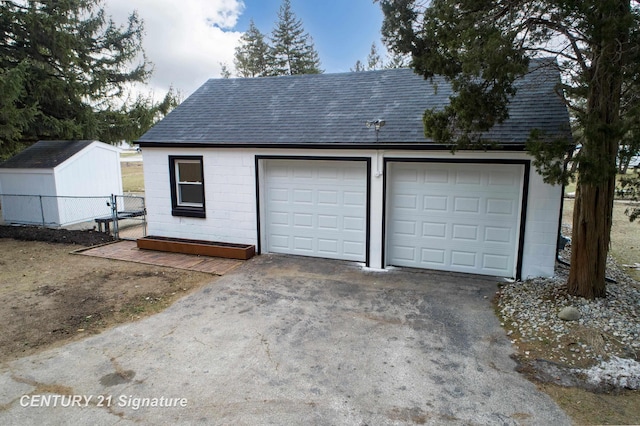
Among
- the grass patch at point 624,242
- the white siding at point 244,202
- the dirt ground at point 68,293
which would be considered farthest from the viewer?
the grass patch at point 624,242

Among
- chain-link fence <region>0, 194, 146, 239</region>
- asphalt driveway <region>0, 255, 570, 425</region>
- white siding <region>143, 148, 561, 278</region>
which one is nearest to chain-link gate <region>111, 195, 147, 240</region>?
chain-link fence <region>0, 194, 146, 239</region>

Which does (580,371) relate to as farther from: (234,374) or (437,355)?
(234,374)

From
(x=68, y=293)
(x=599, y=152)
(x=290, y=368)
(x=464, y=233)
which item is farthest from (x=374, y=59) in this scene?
(x=290, y=368)

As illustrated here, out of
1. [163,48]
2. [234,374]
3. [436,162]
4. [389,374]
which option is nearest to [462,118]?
[436,162]

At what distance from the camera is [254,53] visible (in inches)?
1345

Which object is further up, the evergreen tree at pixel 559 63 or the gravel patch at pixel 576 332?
the evergreen tree at pixel 559 63

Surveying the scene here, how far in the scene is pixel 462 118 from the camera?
18.3ft

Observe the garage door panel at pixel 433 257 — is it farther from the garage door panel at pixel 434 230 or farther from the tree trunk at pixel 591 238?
the tree trunk at pixel 591 238

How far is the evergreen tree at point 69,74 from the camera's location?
12039 mm

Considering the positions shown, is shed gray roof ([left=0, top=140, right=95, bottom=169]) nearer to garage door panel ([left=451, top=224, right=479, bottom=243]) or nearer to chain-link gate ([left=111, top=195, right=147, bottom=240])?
Answer: chain-link gate ([left=111, top=195, right=147, bottom=240])

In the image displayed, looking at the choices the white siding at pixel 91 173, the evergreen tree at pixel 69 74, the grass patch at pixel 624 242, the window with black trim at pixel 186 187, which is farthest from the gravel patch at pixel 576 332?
the white siding at pixel 91 173

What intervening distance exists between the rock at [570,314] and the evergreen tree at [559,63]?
2.28 feet

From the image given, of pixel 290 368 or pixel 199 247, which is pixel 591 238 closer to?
pixel 290 368

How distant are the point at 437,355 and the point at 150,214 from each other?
791 centimetres
